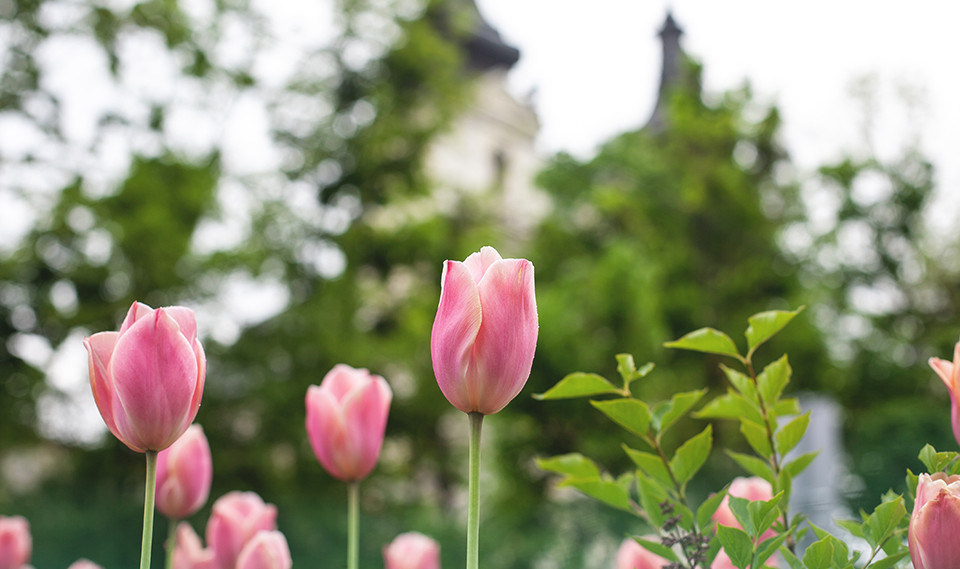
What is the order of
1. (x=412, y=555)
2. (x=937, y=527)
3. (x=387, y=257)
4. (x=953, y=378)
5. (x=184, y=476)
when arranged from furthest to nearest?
(x=387, y=257) < (x=412, y=555) < (x=184, y=476) < (x=953, y=378) < (x=937, y=527)

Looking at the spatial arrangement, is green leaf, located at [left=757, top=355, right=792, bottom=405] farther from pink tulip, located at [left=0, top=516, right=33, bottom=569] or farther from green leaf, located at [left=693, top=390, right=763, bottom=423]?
pink tulip, located at [left=0, top=516, right=33, bottom=569]

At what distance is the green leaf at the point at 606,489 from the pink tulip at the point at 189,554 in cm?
51

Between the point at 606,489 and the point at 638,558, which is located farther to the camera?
the point at 638,558

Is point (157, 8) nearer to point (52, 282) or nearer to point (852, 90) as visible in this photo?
point (52, 282)

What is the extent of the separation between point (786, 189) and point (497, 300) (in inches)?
599

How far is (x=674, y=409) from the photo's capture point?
0.92 meters

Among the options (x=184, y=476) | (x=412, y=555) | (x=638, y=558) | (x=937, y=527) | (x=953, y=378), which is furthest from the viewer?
(x=412, y=555)

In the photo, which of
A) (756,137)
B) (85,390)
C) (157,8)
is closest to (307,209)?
(157,8)

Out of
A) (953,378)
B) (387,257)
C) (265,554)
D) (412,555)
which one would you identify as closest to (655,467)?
(953,378)

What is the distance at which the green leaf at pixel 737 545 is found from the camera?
0.74m

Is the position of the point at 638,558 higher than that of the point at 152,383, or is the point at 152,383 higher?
the point at 152,383

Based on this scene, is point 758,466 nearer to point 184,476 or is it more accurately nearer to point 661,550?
point 661,550

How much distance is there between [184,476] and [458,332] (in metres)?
0.68

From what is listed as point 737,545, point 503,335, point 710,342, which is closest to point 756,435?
point 710,342
